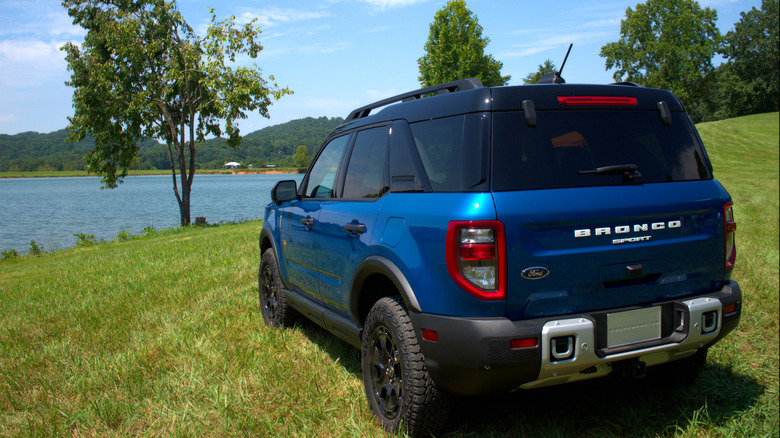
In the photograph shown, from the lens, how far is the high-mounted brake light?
9.93 feet

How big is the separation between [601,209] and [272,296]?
3752 mm

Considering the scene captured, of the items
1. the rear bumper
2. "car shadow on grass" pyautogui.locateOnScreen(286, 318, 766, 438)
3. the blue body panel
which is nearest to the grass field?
"car shadow on grass" pyautogui.locateOnScreen(286, 318, 766, 438)

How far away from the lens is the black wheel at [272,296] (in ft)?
17.5

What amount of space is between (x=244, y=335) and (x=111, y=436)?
189cm

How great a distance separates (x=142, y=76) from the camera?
24641 millimetres

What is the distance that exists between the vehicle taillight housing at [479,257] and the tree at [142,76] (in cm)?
2167

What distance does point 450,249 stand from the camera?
271 cm

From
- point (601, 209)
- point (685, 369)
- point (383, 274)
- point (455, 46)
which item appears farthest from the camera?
point (455, 46)

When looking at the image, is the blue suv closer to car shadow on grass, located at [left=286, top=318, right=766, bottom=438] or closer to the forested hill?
car shadow on grass, located at [left=286, top=318, right=766, bottom=438]

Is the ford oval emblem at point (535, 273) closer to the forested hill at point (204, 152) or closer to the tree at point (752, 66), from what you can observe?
the tree at point (752, 66)

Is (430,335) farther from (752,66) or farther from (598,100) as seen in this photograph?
(752,66)

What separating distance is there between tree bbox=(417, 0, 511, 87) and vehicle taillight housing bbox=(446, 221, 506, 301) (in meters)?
34.2

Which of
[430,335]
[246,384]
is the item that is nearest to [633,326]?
[430,335]

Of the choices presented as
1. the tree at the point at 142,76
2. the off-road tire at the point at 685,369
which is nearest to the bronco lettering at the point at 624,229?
the off-road tire at the point at 685,369
